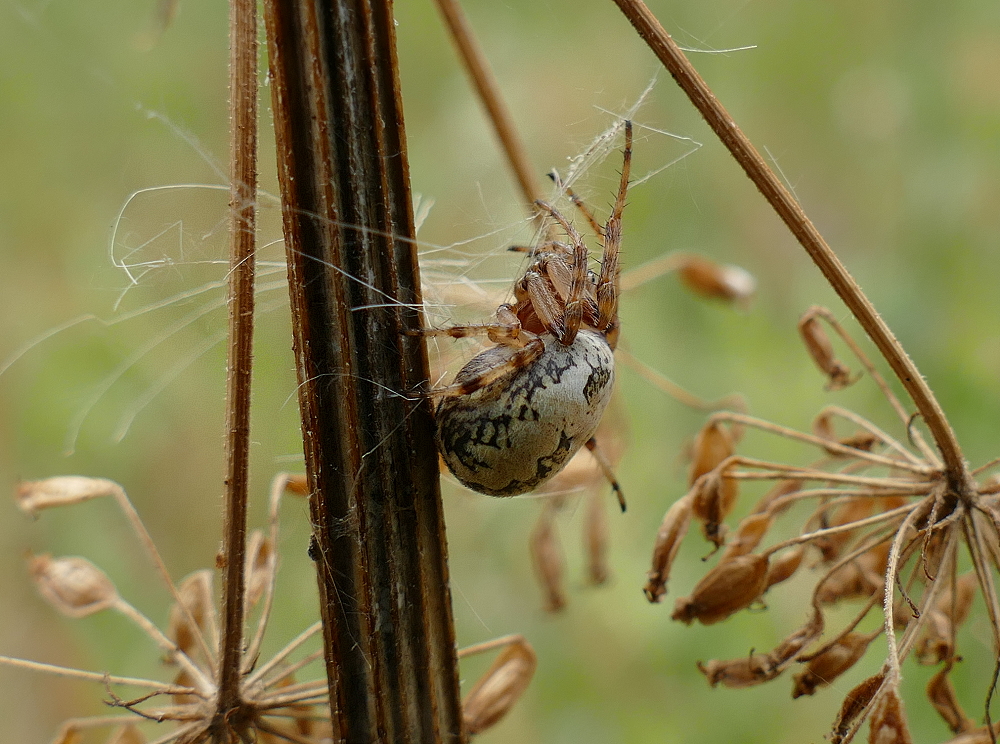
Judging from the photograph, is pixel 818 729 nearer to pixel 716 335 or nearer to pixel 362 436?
pixel 716 335

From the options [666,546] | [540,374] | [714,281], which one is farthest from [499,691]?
[714,281]

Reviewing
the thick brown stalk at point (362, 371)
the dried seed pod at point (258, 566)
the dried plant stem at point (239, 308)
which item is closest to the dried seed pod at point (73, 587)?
the dried seed pod at point (258, 566)

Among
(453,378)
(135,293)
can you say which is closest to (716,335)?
(453,378)

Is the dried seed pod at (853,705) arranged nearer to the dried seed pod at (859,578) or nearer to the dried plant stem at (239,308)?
the dried seed pod at (859,578)

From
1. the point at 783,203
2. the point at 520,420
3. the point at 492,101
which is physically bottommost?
the point at 520,420

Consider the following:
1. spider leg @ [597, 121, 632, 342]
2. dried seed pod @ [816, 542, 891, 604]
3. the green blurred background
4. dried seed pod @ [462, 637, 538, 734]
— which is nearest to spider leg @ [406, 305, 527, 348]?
spider leg @ [597, 121, 632, 342]

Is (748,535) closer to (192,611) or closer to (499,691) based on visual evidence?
(499,691)
